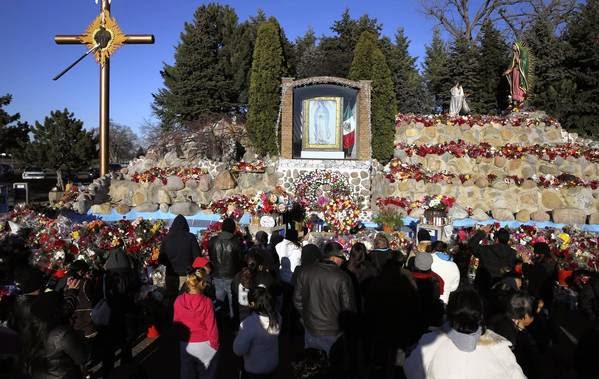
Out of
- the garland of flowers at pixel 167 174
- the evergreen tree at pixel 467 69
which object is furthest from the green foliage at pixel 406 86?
the garland of flowers at pixel 167 174

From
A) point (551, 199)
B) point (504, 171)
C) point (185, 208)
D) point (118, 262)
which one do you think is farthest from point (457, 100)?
point (118, 262)

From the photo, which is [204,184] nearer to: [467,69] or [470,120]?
[470,120]

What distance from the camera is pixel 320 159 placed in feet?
60.2

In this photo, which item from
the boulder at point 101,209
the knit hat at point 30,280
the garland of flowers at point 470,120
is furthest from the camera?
the garland of flowers at point 470,120

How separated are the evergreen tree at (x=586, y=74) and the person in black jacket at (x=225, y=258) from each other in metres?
27.2

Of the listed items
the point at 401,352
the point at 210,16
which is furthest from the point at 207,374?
the point at 210,16

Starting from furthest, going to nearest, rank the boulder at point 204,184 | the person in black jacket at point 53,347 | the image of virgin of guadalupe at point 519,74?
the image of virgin of guadalupe at point 519,74, the boulder at point 204,184, the person in black jacket at point 53,347

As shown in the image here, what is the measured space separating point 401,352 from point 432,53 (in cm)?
3685

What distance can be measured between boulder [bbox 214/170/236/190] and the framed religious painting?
333 centimetres

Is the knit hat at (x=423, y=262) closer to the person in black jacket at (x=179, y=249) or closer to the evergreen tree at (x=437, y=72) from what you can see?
the person in black jacket at (x=179, y=249)

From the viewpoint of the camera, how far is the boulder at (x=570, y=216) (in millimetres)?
15945

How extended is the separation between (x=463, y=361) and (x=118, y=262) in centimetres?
526

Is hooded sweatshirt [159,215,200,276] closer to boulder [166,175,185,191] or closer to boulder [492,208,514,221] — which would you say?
boulder [166,175,185,191]

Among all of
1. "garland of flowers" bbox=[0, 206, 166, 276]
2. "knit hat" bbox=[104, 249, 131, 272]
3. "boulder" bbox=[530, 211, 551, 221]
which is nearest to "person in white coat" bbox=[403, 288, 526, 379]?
"knit hat" bbox=[104, 249, 131, 272]
